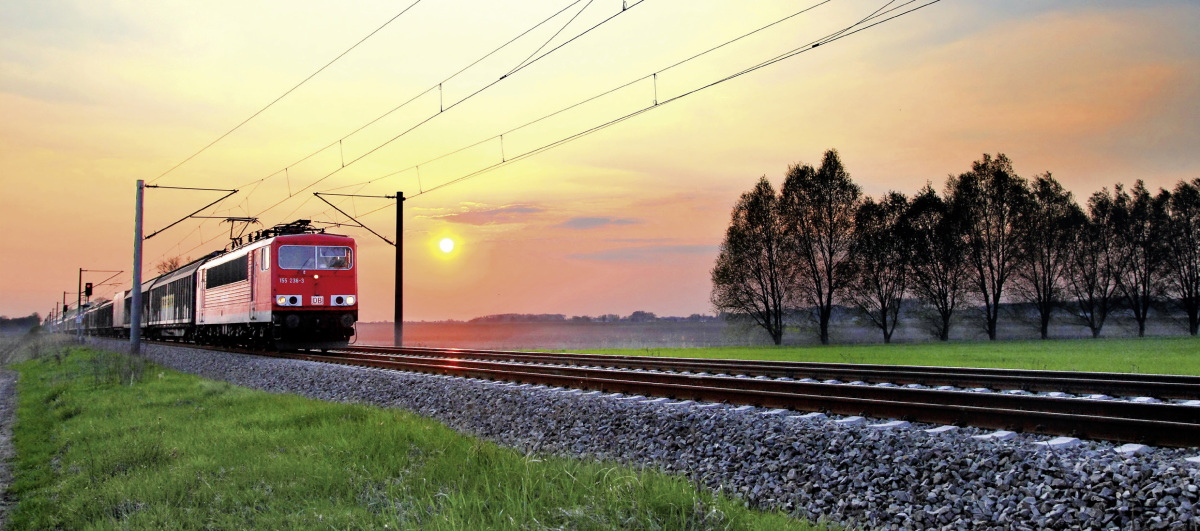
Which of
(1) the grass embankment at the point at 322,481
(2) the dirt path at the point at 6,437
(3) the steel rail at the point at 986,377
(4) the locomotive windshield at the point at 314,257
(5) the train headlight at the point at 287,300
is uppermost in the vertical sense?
(4) the locomotive windshield at the point at 314,257

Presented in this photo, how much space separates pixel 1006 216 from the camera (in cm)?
4406

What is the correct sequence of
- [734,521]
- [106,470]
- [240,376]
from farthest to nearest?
[240,376] → [106,470] → [734,521]

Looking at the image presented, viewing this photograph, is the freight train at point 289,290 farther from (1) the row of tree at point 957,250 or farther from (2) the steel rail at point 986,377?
(1) the row of tree at point 957,250

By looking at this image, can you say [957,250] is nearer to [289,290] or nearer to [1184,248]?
[1184,248]

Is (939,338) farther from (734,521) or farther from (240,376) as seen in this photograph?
(734,521)

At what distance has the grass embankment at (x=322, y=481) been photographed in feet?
17.6

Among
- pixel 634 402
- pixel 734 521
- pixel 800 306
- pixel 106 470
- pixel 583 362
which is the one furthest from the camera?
pixel 800 306

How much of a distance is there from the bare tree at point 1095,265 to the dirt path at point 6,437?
49.2m

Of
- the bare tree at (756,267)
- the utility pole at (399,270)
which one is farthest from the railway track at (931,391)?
the bare tree at (756,267)

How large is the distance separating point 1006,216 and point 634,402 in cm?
4160

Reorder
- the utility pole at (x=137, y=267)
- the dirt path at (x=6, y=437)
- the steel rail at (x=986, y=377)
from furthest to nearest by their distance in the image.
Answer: the utility pole at (x=137, y=267) < the steel rail at (x=986, y=377) < the dirt path at (x=6, y=437)

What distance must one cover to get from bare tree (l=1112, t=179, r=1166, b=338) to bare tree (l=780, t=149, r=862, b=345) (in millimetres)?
18121

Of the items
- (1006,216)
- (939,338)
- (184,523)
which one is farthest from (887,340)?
(184,523)

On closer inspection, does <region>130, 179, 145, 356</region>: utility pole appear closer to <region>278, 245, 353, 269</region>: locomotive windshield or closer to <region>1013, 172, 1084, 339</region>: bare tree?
<region>278, 245, 353, 269</region>: locomotive windshield
